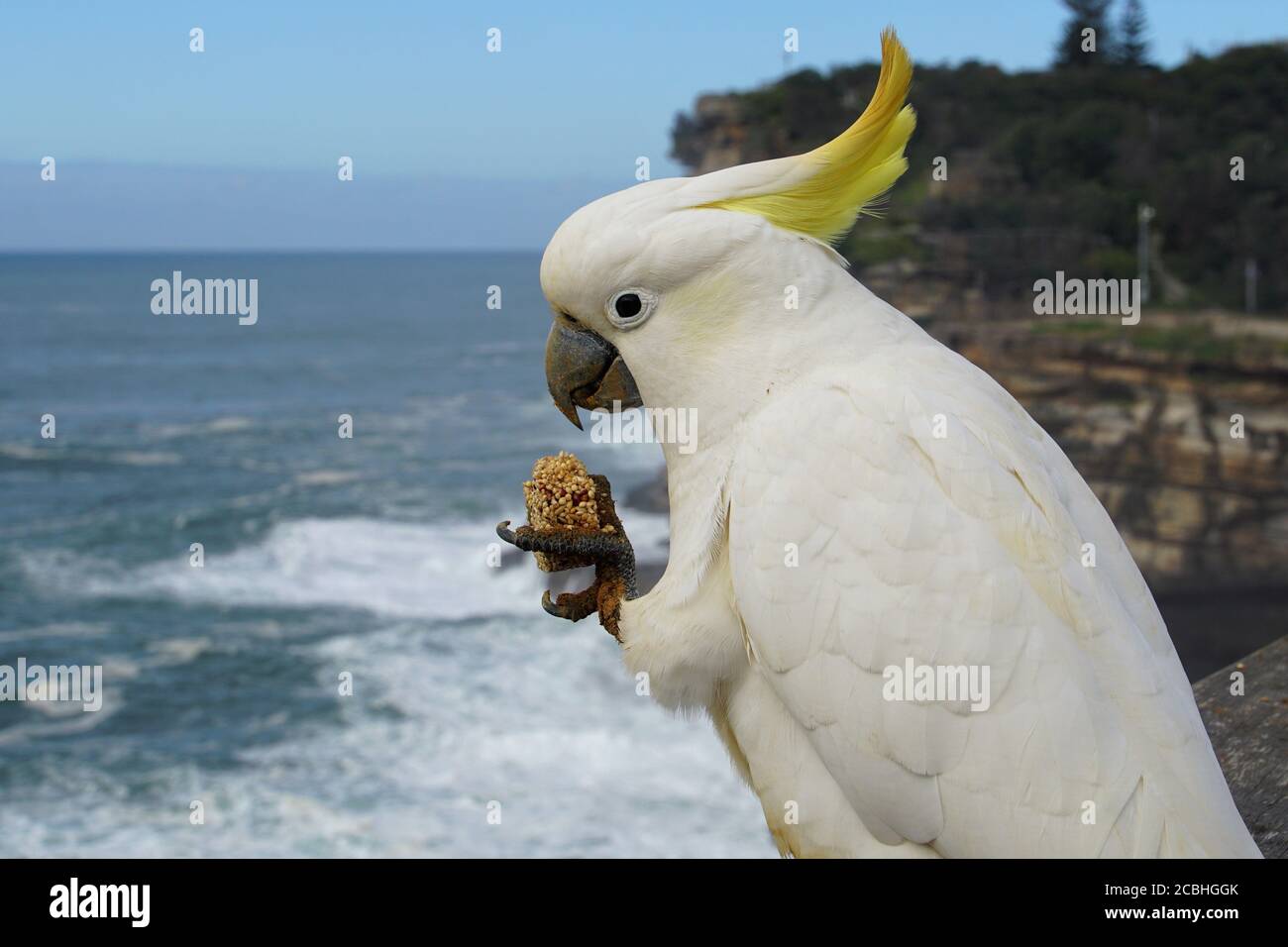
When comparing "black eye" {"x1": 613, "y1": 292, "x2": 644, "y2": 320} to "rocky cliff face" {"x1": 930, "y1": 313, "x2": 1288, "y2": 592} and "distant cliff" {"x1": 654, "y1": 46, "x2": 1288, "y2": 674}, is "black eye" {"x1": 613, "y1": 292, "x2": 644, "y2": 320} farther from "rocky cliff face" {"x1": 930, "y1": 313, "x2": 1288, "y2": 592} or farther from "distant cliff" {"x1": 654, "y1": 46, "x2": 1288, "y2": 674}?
"rocky cliff face" {"x1": 930, "y1": 313, "x2": 1288, "y2": 592}

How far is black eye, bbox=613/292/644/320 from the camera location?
2.07 meters

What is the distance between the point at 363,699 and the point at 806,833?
11108mm

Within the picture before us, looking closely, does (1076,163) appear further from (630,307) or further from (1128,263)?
(630,307)

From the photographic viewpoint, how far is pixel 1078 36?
34.8m

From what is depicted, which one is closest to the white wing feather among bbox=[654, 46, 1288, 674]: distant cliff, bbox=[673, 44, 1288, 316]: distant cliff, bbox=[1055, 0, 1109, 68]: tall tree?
bbox=[654, 46, 1288, 674]: distant cliff

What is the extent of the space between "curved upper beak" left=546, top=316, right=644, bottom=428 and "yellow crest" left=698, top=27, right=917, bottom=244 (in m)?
0.32

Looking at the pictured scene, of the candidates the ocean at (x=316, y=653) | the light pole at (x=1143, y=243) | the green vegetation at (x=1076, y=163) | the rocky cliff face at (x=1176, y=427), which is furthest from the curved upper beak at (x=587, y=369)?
the light pole at (x=1143, y=243)

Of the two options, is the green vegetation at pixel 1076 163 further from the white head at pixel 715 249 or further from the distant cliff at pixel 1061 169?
the white head at pixel 715 249

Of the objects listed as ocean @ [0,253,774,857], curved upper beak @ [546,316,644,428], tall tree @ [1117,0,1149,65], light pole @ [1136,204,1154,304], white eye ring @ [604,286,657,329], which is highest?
tall tree @ [1117,0,1149,65]

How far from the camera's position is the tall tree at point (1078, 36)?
115 feet

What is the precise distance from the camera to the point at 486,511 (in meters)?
20.1

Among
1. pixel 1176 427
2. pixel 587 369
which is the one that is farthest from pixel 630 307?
pixel 1176 427

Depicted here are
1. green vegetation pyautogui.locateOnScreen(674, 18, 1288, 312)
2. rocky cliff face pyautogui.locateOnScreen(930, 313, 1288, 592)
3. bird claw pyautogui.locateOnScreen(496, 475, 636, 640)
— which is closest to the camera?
bird claw pyautogui.locateOnScreen(496, 475, 636, 640)
